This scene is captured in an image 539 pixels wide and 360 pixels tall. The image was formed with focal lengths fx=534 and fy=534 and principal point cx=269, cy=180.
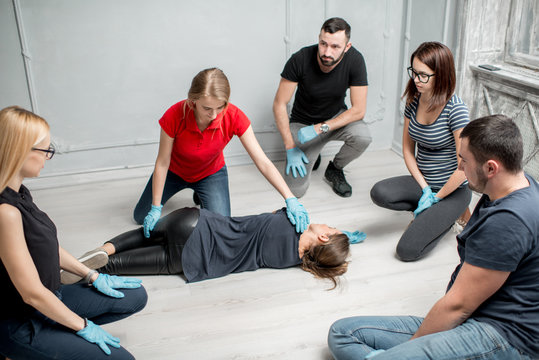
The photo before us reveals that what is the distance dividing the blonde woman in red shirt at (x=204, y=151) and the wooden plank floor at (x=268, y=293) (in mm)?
304

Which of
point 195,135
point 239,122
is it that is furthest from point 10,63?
point 239,122

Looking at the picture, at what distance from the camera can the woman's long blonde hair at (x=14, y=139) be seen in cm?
149

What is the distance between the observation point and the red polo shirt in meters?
2.55

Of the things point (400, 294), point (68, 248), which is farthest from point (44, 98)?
point (400, 294)

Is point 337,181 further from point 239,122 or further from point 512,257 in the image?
point 512,257

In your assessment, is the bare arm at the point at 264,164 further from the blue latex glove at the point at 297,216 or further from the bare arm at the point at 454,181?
the bare arm at the point at 454,181

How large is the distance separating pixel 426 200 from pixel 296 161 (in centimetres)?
97

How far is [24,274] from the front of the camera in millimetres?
1545

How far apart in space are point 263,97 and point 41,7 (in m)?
1.52

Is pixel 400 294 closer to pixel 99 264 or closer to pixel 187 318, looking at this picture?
pixel 187 318

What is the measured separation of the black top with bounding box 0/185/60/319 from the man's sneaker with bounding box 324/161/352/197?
202cm

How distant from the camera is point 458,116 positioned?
2553 mm

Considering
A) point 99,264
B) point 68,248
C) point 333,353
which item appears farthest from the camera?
point 68,248

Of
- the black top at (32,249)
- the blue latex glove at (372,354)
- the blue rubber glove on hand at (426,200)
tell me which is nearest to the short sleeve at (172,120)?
the black top at (32,249)
